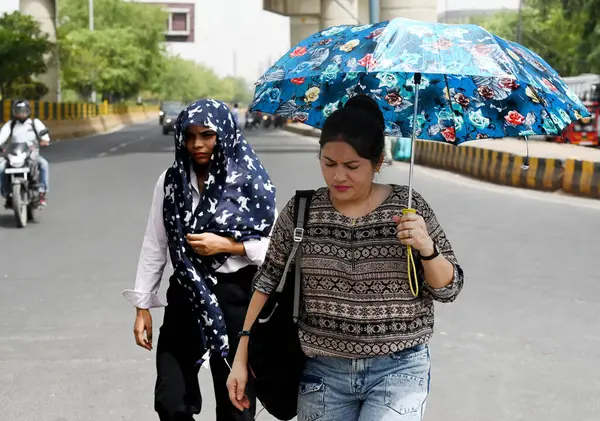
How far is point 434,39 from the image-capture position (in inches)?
134

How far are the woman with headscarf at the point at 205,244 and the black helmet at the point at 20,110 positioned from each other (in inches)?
382

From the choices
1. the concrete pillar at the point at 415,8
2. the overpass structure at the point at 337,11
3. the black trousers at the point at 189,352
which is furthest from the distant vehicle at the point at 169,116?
the black trousers at the point at 189,352

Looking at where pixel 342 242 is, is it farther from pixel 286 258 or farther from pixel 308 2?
pixel 308 2

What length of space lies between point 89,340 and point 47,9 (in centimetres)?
4218

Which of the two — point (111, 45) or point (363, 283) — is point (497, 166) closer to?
point (363, 283)

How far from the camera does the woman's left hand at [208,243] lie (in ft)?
12.9

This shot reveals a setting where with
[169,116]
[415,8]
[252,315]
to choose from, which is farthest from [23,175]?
[169,116]

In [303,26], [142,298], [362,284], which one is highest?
[303,26]

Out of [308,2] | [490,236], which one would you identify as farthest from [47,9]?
[490,236]

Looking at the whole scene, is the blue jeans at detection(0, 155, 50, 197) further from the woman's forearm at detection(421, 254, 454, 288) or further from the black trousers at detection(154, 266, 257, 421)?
the woman's forearm at detection(421, 254, 454, 288)

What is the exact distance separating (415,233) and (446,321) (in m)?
4.75

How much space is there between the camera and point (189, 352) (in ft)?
13.4

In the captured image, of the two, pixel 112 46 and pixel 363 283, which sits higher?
pixel 363 283

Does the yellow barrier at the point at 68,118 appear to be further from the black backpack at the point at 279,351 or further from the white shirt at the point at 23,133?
the black backpack at the point at 279,351
